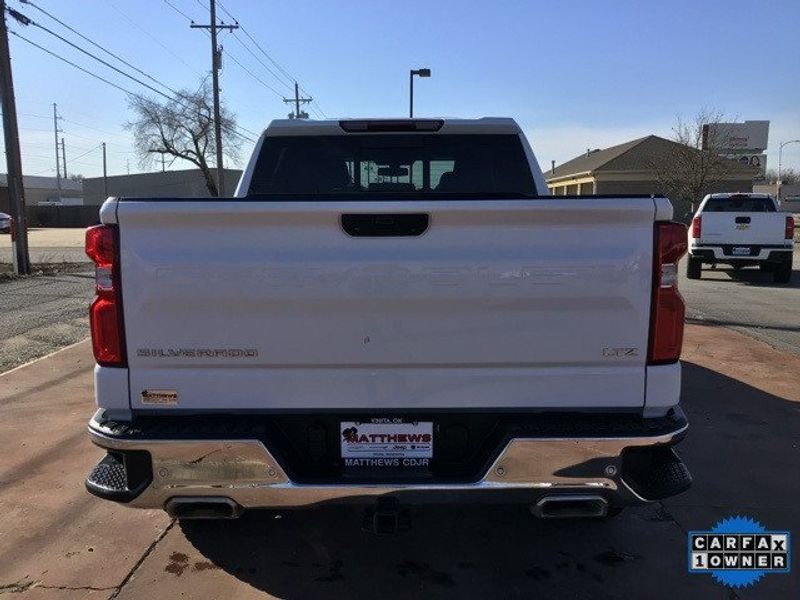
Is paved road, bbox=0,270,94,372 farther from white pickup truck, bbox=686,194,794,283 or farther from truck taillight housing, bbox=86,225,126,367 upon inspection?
white pickup truck, bbox=686,194,794,283

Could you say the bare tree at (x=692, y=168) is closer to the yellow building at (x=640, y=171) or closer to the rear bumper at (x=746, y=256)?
the yellow building at (x=640, y=171)

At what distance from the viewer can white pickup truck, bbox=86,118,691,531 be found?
2.46 meters

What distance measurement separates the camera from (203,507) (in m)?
2.65

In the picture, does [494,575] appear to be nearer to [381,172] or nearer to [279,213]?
[279,213]

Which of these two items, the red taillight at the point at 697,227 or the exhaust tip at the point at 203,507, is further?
the red taillight at the point at 697,227

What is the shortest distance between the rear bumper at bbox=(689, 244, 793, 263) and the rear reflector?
506 inches

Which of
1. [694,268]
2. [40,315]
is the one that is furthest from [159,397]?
[694,268]

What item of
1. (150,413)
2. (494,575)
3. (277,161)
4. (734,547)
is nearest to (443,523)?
(494,575)

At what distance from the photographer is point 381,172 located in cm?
448

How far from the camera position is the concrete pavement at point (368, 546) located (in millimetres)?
3016

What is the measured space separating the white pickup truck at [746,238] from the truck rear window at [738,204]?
12.0 inches

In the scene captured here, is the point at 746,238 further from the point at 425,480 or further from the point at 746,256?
the point at 425,480

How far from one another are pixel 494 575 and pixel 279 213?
78.2 inches

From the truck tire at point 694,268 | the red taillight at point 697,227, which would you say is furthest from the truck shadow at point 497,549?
the truck tire at point 694,268
